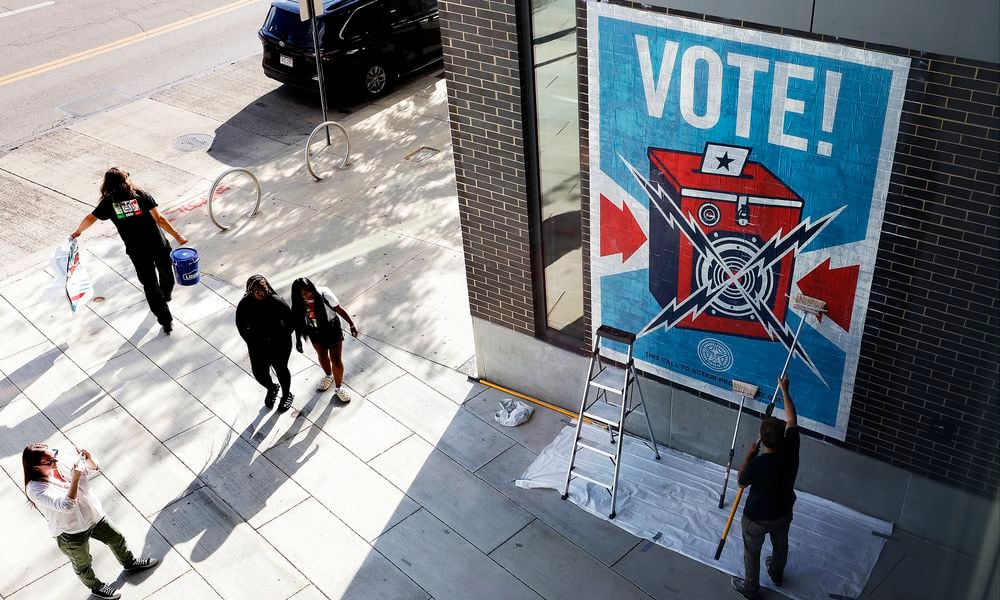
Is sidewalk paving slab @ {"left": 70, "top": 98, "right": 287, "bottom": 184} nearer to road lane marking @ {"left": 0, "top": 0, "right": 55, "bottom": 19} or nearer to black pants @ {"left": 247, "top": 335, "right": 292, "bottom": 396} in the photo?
black pants @ {"left": 247, "top": 335, "right": 292, "bottom": 396}

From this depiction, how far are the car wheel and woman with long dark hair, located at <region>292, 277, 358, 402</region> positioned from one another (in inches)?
304

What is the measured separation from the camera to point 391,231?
12.1 m

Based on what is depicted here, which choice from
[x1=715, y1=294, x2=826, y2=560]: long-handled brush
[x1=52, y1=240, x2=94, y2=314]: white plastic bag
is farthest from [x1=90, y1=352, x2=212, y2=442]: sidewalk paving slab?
[x1=715, y1=294, x2=826, y2=560]: long-handled brush

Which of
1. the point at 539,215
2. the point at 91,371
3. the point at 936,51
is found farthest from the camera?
the point at 91,371

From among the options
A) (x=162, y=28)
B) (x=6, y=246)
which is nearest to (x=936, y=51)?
(x=6, y=246)

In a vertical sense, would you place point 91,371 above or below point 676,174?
below

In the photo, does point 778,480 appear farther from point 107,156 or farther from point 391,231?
point 107,156

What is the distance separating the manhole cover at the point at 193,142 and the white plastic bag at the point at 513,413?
8096mm

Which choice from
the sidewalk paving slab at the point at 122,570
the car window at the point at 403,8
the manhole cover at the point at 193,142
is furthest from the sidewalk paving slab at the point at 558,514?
the car window at the point at 403,8

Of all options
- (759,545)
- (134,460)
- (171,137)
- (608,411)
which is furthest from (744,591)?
(171,137)

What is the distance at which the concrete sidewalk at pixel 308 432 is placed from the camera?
736 cm

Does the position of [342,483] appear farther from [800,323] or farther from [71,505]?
[800,323]

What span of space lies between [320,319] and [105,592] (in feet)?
9.36

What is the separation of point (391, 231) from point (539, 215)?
420cm
